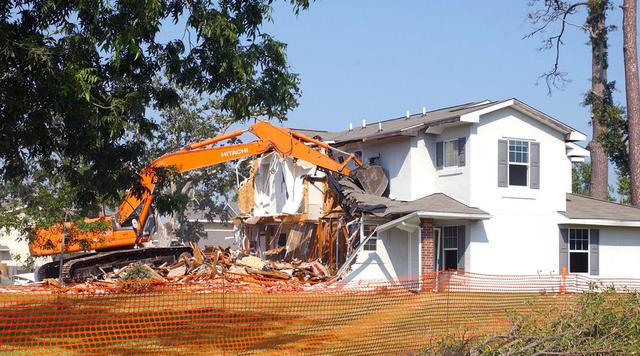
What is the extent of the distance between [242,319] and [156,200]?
124 inches

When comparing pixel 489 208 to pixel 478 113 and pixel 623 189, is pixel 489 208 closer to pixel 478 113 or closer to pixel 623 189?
pixel 478 113

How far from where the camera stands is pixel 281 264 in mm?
30594

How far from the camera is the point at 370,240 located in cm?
2922

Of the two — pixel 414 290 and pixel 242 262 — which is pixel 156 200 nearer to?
pixel 414 290

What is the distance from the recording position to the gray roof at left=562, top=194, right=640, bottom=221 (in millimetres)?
28859

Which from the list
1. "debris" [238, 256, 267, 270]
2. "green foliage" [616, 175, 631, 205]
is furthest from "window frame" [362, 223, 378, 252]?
"green foliage" [616, 175, 631, 205]

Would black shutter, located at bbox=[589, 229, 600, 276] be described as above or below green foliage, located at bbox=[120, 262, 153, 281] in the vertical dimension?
above

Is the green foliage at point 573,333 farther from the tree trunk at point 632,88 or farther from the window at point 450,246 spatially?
the tree trunk at point 632,88

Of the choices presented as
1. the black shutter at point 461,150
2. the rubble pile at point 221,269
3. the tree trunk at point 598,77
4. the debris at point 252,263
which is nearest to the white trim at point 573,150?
the black shutter at point 461,150

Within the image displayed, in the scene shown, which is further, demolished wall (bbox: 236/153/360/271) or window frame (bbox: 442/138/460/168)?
demolished wall (bbox: 236/153/360/271)

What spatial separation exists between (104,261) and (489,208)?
42.8ft

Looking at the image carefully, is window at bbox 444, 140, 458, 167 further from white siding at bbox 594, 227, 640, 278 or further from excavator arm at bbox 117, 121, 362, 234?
white siding at bbox 594, 227, 640, 278

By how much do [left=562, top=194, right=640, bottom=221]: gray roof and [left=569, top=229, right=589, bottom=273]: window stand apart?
69cm

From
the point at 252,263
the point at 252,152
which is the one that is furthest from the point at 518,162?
the point at 252,263
